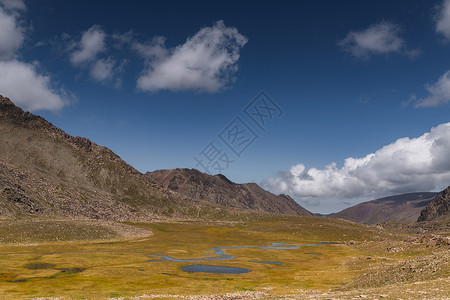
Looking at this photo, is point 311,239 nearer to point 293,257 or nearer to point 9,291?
point 293,257

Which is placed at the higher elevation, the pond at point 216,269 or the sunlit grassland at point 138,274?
the sunlit grassland at point 138,274

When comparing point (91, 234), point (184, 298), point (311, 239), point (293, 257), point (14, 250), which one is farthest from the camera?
point (311, 239)

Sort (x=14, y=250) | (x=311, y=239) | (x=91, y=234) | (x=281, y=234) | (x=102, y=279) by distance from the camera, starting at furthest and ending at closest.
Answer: (x=281, y=234) < (x=311, y=239) < (x=91, y=234) < (x=14, y=250) < (x=102, y=279)

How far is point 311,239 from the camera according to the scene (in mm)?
184125

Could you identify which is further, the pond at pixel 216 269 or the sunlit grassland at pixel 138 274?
the pond at pixel 216 269

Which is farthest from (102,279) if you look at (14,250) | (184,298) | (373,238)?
(373,238)

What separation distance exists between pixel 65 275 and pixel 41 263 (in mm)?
18770

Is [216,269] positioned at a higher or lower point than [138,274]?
lower

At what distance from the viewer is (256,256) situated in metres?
107

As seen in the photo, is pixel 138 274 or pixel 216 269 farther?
pixel 216 269

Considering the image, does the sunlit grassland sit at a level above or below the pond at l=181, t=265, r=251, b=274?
above

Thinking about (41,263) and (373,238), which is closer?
(41,263)

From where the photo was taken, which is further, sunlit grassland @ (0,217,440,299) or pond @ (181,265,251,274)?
pond @ (181,265,251,274)

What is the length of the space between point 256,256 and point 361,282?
5916 centimetres
